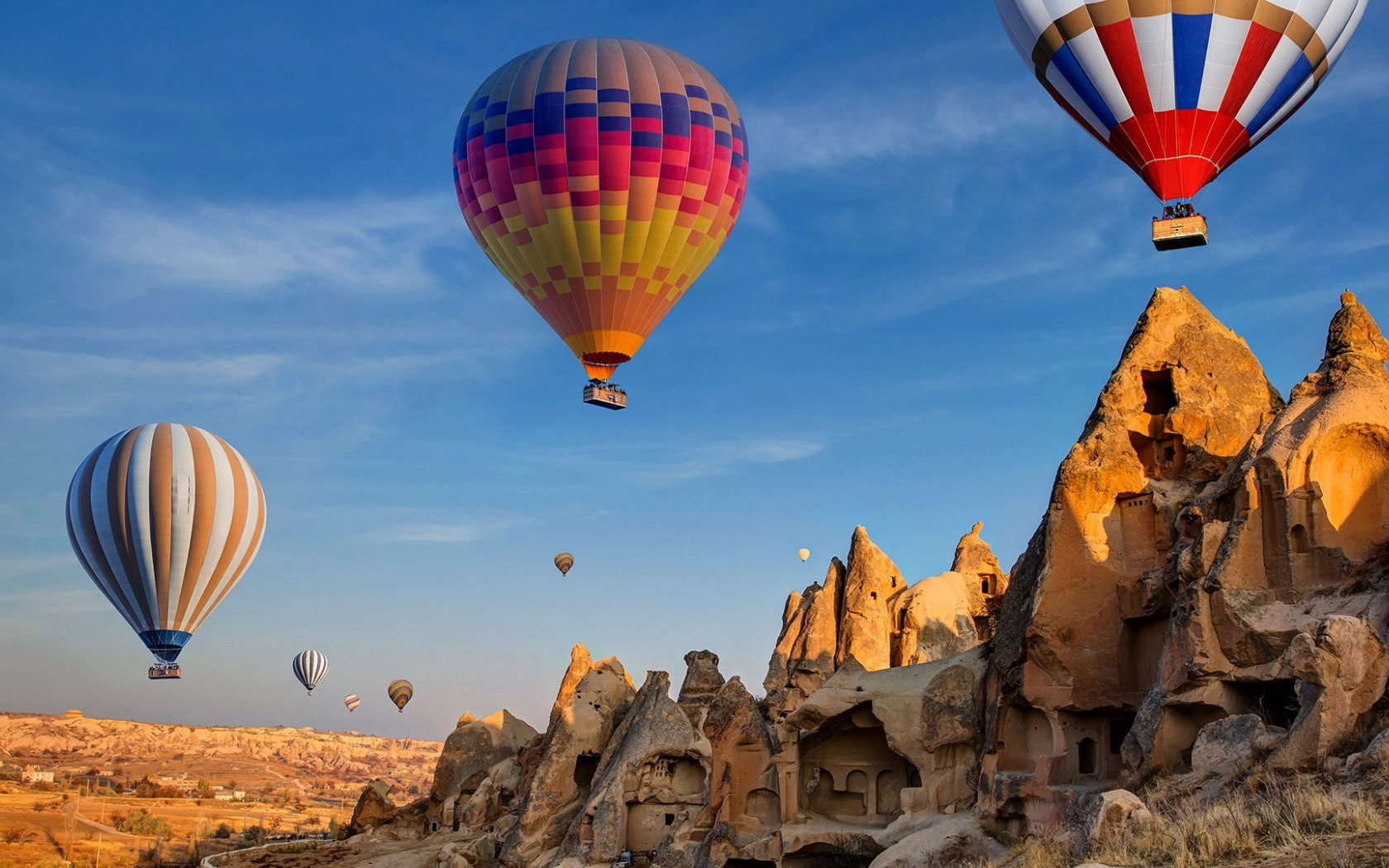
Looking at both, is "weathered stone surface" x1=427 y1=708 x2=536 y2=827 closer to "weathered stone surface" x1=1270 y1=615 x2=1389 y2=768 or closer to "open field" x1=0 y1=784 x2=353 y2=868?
"open field" x1=0 y1=784 x2=353 y2=868

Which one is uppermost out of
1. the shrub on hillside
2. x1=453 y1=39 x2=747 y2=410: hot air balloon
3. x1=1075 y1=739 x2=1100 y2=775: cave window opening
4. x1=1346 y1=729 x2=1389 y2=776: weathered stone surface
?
x1=453 y1=39 x2=747 y2=410: hot air balloon

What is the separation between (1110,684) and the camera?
859 inches

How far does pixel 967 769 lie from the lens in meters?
23.9

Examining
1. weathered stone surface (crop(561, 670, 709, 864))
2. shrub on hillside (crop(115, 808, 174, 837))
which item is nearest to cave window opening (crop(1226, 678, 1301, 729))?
weathered stone surface (crop(561, 670, 709, 864))

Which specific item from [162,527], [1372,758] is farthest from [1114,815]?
[162,527]

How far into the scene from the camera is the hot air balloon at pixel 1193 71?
20.0 metres

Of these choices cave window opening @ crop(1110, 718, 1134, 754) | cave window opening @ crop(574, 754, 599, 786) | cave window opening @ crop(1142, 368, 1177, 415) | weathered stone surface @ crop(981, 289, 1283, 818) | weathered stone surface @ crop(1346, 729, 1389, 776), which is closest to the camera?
weathered stone surface @ crop(1346, 729, 1389, 776)

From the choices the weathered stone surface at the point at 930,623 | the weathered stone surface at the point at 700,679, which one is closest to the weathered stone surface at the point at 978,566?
the weathered stone surface at the point at 930,623

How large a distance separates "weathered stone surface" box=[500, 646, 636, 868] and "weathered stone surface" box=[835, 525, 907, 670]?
6254 millimetres

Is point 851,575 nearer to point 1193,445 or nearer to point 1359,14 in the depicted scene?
point 1193,445

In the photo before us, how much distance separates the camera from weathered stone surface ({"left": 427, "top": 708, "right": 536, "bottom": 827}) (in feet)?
125

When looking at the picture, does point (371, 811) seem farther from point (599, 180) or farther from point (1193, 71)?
point (1193, 71)

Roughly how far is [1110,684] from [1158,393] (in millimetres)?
5950

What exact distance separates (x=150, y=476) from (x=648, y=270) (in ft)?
57.0
